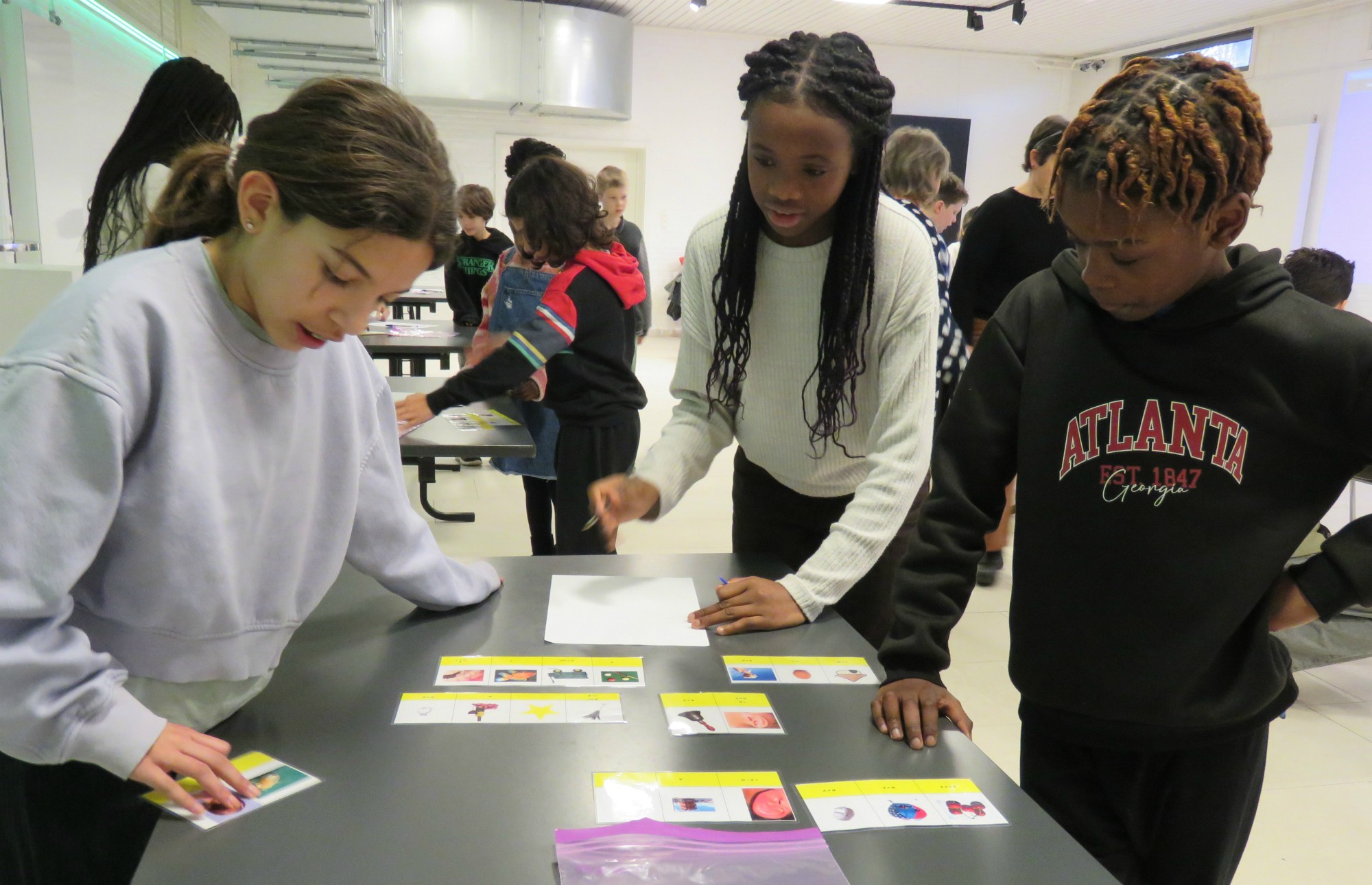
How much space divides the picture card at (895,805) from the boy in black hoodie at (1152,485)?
82 millimetres

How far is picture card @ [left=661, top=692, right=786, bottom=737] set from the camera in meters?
0.97

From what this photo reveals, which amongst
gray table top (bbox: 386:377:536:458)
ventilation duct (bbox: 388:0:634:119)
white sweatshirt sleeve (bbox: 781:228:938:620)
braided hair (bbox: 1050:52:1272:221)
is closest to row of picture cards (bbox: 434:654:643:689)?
white sweatshirt sleeve (bbox: 781:228:938:620)

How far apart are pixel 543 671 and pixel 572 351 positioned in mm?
1499

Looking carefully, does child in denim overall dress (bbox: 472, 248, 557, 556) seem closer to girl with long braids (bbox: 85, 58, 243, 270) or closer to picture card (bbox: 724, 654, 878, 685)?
girl with long braids (bbox: 85, 58, 243, 270)

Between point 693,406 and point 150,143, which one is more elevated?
point 150,143

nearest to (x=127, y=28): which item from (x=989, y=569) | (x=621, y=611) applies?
(x=989, y=569)

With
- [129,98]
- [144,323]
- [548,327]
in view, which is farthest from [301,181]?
[129,98]

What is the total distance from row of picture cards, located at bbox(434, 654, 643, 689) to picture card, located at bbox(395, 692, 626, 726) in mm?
29

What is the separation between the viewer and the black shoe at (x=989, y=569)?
3439 millimetres

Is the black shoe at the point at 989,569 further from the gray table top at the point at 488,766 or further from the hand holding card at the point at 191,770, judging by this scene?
the hand holding card at the point at 191,770

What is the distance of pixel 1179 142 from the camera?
35.0 inches

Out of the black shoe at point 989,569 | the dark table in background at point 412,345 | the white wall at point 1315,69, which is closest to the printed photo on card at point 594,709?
the black shoe at point 989,569

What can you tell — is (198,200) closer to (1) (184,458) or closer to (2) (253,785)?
(1) (184,458)

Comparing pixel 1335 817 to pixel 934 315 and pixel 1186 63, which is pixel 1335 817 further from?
pixel 1186 63
